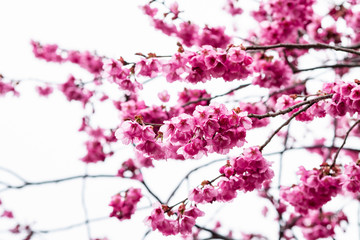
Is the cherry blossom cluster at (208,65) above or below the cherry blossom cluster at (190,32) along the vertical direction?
below

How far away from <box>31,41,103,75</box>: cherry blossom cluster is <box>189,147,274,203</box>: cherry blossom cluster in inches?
165

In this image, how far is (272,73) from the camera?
145 inches

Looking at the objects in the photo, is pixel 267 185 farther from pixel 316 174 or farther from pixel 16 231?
pixel 16 231

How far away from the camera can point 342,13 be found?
16.5 feet

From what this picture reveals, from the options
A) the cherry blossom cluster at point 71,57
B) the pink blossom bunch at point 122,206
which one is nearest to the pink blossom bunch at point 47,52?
the cherry blossom cluster at point 71,57

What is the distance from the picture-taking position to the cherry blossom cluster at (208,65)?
2.30 metres

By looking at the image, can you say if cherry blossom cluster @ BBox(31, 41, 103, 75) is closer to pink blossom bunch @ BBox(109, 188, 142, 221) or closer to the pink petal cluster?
the pink petal cluster

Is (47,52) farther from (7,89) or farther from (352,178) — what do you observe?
(352,178)

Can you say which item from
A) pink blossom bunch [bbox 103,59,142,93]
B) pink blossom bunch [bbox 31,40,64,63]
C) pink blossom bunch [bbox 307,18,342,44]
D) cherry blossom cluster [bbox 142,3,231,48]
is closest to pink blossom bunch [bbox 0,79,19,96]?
pink blossom bunch [bbox 31,40,64,63]

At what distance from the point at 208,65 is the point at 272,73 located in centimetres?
164

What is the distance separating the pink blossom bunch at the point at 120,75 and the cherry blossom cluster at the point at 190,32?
164cm

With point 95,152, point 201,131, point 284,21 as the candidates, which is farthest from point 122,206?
point 284,21

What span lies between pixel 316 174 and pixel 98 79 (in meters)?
3.93

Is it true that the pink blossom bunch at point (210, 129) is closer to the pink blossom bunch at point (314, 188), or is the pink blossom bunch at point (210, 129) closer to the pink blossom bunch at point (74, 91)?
the pink blossom bunch at point (314, 188)
